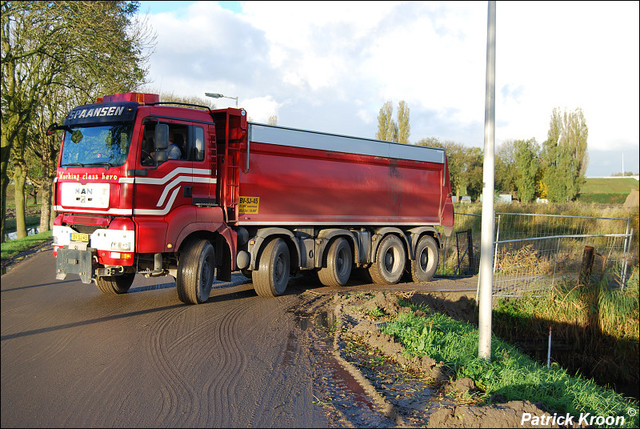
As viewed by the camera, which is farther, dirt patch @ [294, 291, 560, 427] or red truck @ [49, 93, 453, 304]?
red truck @ [49, 93, 453, 304]

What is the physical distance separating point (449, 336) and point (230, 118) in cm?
571

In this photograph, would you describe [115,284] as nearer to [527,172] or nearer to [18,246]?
[18,246]

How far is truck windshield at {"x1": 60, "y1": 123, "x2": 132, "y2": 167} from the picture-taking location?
855 cm

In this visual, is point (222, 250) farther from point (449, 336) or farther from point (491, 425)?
point (491, 425)

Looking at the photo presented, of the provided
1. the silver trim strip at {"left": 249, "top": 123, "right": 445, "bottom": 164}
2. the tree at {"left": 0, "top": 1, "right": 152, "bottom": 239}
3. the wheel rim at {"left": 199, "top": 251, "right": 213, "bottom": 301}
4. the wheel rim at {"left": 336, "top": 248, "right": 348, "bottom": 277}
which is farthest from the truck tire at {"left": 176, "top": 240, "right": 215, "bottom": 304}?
the tree at {"left": 0, "top": 1, "right": 152, "bottom": 239}

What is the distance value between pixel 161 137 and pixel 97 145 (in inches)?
47.8

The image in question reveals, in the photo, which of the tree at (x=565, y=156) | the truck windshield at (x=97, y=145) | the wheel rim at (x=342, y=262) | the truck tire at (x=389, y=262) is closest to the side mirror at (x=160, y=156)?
the truck windshield at (x=97, y=145)

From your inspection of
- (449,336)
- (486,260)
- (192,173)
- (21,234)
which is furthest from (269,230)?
(21,234)

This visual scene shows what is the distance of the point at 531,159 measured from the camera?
45.5m

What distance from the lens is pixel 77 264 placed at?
326 inches

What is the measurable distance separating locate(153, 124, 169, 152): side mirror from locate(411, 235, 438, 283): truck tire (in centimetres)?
801

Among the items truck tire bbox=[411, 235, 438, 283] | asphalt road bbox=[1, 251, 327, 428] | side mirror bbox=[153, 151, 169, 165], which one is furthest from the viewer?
truck tire bbox=[411, 235, 438, 283]

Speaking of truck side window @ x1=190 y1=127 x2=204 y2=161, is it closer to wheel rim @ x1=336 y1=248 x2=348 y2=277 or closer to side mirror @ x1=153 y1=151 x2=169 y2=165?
side mirror @ x1=153 y1=151 x2=169 y2=165

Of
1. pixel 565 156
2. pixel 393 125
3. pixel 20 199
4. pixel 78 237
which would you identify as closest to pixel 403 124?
pixel 393 125
